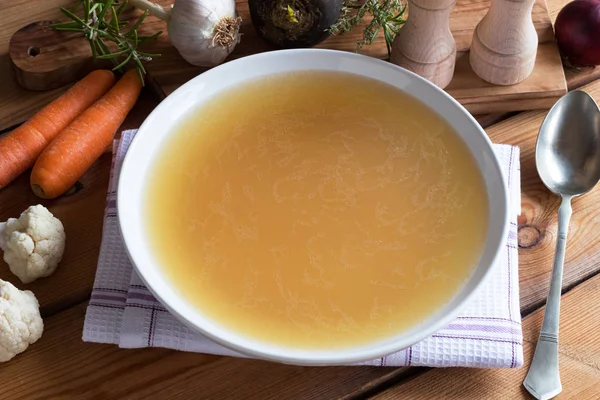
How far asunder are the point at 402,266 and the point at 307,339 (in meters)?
0.17

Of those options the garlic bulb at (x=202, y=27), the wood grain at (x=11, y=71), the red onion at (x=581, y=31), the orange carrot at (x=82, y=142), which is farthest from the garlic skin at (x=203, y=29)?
the red onion at (x=581, y=31)

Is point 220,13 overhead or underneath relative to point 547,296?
overhead

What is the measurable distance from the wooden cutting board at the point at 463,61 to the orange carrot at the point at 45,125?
0.07m

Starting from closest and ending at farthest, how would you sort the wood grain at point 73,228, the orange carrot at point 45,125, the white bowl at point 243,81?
1. the white bowl at point 243,81
2. the wood grain at point 73,228
3. the orange carrot at point 45,125

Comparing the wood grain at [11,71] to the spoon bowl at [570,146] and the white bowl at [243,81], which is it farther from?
the spoon bowl at [570,146]

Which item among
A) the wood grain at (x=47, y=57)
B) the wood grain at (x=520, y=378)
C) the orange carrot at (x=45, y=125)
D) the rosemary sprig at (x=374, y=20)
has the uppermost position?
the rosemary sprig at (x=374, y=20)

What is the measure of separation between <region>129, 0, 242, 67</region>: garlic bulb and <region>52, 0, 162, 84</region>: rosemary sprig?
5 centimetres

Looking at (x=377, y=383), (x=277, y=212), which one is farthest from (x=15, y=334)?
(x=377, y=383)

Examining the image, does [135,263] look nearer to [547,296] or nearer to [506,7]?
[547,296]

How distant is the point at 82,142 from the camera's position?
3.96ft

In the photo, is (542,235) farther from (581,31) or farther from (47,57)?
(47,57)

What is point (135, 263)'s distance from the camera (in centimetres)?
91

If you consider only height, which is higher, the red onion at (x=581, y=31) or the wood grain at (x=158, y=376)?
the red onion at (x=581, y=31)

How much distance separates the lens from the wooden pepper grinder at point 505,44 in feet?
4.05
